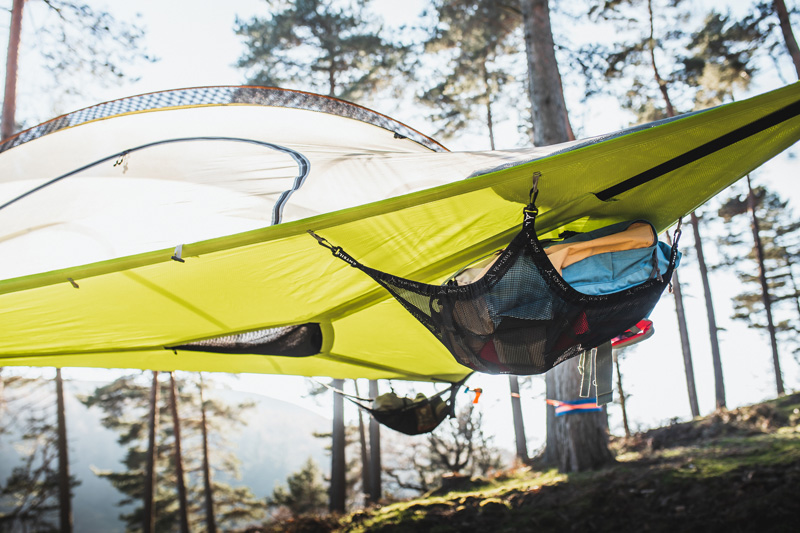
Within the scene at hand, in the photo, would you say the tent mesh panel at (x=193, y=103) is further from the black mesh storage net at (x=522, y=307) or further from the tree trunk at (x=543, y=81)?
the tree trunk at (x=543, y=81)

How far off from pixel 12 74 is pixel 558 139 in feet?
17.2

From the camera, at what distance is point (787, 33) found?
5238 mm

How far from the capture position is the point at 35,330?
5.81ft

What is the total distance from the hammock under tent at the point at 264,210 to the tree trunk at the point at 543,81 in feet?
6.45

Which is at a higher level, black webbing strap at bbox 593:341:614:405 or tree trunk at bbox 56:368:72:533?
black webbing strap at bbox 593:341:614:405

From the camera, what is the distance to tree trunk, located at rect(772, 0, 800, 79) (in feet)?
16.5

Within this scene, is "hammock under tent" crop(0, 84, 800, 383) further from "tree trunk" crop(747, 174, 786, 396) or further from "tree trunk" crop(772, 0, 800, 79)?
"tree trunk" crop(747, 174, 786, 396)

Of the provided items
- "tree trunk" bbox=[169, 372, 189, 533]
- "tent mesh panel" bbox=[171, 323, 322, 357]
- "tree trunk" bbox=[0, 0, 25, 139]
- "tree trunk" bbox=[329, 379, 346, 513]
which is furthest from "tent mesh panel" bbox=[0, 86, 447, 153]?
"tree trunk" bbox=[169, 372, 189, 533]

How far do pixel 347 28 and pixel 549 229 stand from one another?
7547 mm

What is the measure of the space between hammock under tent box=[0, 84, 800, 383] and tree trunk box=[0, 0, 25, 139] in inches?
142

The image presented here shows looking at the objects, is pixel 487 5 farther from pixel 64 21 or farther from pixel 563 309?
pixel 563 309

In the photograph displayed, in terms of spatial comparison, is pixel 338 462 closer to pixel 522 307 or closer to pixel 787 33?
pixel 522 307

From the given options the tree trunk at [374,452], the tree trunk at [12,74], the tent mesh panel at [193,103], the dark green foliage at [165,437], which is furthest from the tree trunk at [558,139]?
the dark green foliage at [165,437]

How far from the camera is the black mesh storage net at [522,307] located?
120 cm
